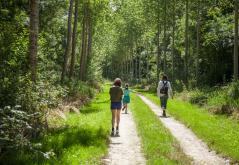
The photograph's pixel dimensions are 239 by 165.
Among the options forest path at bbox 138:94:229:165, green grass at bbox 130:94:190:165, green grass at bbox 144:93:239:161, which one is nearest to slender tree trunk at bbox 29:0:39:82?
green grass at bbox 130:94:190:165

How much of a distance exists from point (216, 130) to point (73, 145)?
6.63 m

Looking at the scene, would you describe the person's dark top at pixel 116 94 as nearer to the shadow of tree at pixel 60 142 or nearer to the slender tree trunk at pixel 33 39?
the shadow of tree at pixel 60 142

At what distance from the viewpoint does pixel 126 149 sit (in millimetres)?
13672

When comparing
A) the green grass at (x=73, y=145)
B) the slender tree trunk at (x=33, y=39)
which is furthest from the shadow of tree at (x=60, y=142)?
the slender tree trunk at (x=33, y=39)

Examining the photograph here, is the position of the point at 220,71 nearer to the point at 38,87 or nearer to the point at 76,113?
the point at 76,113

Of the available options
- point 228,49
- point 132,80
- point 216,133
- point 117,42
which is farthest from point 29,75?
point 117,42

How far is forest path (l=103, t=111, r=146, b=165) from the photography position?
11869 millimetres

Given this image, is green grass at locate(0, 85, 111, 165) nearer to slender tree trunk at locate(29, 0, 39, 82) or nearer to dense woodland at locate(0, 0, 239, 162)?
dense woodland at locate(0, 0, 239, 162)

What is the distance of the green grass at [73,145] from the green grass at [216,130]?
143 inches

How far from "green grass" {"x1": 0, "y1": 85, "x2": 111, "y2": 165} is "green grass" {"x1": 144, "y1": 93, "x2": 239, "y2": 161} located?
11.9 feet

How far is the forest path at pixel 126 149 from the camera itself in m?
11.9

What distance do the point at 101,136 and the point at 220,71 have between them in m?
23.8

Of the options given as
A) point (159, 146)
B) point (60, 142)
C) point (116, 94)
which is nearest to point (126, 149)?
point (159, 146)

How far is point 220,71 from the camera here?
3694 cm
